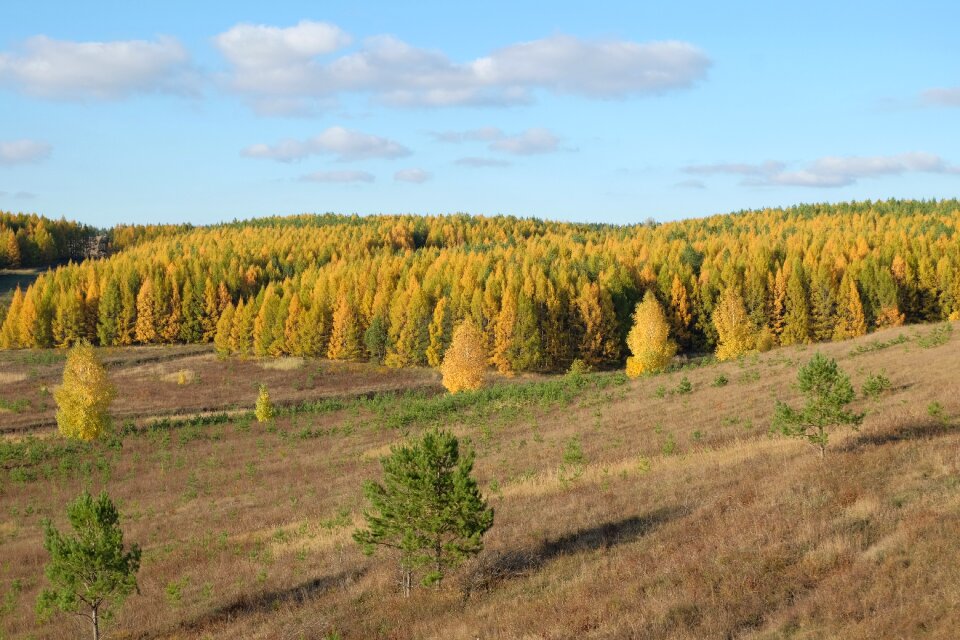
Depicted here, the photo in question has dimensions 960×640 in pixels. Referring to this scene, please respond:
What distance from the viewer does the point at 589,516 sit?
20766 mm

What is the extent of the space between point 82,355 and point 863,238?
315ft

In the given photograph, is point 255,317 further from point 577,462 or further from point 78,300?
point 577,462

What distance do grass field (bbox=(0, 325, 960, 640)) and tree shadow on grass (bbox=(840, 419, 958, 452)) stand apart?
14cm

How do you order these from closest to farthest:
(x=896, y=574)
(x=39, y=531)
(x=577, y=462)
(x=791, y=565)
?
(x=896, y=574) < (x=791, y=565) < (x=577, y=462) < (x=39, y=531)

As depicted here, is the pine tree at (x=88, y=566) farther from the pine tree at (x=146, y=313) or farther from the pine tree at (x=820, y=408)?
the pine tree at (x=146, y=313)

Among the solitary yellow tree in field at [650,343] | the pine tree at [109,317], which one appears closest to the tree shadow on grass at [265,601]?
the solitary yellow tree in field at [650,343]

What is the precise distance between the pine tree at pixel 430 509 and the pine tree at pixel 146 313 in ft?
323

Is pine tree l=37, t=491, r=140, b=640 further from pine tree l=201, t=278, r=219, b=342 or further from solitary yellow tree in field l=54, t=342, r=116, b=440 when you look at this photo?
pine tree l=201, t=278, r=219, b=342

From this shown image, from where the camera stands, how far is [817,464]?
20.3 meters

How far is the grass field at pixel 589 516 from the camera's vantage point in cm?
1310

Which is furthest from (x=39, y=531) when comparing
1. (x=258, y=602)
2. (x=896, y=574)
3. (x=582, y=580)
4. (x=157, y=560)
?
(x=896, y=574)

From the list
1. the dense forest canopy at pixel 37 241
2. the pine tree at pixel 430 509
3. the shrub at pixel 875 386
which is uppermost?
the dense forest canopy at pixel 37 241

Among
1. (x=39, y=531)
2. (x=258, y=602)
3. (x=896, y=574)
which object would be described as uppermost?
(x=896, y=574)

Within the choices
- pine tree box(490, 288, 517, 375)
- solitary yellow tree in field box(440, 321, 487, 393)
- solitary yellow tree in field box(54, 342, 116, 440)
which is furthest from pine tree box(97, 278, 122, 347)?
solitary yellow tree in field box(440, 321, 487, 393)
